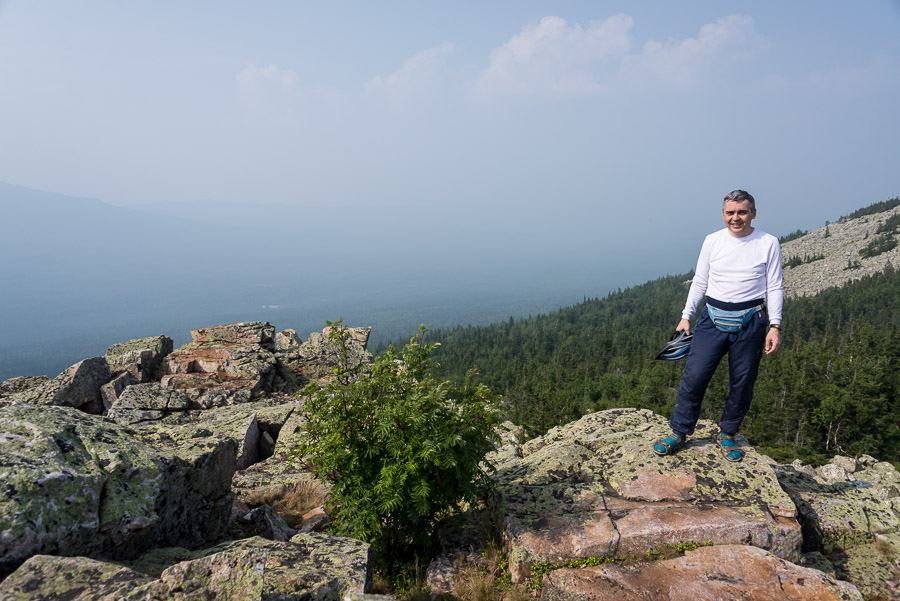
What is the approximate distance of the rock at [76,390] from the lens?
50.6 ft

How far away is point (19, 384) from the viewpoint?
17.4 m

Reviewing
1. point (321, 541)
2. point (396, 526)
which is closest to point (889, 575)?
point (396, 526)

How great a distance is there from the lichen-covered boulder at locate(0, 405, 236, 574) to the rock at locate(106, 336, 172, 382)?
45.7 feet

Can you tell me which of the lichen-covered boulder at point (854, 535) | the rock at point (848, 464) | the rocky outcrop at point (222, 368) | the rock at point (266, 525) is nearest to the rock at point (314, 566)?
the rock at point (266, 525)

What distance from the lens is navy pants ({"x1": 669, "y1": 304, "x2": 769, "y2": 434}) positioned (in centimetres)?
761

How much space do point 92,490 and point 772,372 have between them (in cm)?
8833

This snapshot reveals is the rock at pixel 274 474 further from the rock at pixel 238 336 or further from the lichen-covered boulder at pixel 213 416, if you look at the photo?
the rock at pixel 238 336

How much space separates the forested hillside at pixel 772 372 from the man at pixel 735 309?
4.87 m

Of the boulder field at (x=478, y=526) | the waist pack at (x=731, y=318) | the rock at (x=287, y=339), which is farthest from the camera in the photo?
the rock at (x=287, y=339)

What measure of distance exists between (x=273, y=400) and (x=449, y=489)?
12687 millimetres

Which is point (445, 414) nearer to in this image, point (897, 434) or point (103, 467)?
point (103, 467)

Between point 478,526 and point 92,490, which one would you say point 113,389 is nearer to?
point 92,490

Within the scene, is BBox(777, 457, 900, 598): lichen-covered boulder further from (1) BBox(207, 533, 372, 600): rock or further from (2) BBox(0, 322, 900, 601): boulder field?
(1) BBox(207, 533, 372, 600): rock

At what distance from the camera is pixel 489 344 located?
517ft
